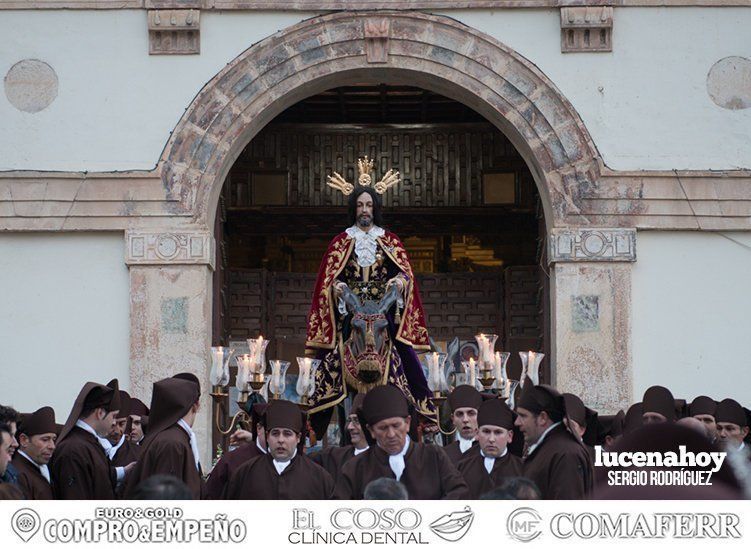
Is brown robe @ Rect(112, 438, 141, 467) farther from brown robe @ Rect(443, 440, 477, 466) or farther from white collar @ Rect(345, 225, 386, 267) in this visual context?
white collar @ Rect(345, 225, 386, 267)

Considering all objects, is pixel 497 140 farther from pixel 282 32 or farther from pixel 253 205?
pixel 282 32

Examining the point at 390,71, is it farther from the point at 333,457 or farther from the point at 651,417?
the point at 651,417

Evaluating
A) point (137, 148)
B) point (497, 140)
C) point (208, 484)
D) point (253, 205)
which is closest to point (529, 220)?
point (497, 140)

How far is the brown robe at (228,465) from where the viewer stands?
1105 centimetres

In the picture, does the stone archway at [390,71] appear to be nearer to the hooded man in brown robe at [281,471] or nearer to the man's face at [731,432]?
the man's face at [731,432]

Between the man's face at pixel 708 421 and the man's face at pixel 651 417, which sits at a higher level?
the man's face at pixel 651 417

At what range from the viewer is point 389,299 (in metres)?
14.0

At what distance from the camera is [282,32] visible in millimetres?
16000

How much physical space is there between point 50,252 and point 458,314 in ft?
19.7

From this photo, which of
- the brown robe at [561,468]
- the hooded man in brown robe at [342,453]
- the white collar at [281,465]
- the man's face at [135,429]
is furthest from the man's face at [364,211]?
the brown robe at [561,468]

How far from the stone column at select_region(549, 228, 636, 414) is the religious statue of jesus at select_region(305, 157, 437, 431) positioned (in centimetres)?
183

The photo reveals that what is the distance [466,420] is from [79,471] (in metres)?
2.99

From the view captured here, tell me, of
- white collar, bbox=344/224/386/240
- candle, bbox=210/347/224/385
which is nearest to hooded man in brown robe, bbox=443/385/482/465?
candle, bbox=210/347/224/385

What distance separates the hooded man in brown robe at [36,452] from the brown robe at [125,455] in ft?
4.17
